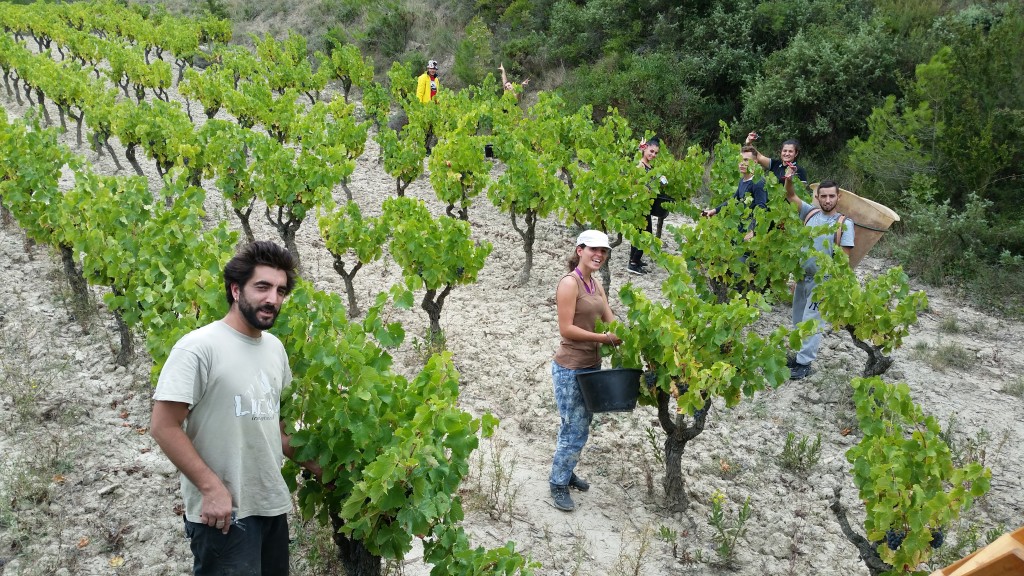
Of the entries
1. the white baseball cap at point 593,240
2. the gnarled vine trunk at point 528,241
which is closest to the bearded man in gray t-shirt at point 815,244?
the white baseball cap at point 593,240

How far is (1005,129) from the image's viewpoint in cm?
961

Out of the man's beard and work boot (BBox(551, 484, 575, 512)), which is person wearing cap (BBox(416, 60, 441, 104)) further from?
the man's beard

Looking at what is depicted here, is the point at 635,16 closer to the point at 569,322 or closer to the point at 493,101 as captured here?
the point at 493,101

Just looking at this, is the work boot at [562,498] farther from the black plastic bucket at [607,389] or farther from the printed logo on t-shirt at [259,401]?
the printed logo on t-shirt at [259,401]

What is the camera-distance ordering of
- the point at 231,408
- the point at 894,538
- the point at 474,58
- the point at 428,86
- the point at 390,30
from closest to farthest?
the point at 231,408, the point at 894,538, the point at 428,86, the point at 474,58, the point at 390,30

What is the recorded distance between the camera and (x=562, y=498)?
16.3 ft

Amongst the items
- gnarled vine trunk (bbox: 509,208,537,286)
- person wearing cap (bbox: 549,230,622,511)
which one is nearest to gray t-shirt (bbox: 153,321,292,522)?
person wearing cap (bbox: 549,230,622,511)

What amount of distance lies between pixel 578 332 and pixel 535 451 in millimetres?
1648

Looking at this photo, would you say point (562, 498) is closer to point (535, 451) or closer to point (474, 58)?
point (535, 451)

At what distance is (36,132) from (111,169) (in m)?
3.69

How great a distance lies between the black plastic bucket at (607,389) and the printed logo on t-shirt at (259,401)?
6.88ft

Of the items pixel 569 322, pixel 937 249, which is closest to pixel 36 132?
pixel 569 322

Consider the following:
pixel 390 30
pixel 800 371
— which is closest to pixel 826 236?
pixel 800 371

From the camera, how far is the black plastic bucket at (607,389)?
14.6 ft
